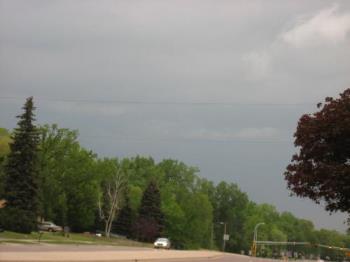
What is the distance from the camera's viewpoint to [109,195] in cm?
9944

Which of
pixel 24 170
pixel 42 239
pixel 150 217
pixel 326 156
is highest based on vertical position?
pixel 24 170

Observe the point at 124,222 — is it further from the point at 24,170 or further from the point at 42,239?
the point at 42,239

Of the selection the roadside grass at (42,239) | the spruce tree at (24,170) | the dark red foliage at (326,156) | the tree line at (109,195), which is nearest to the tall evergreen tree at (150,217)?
the tree line at (109,195)

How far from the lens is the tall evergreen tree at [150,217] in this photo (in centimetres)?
10306

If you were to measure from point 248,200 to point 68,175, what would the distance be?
8696 centimetres

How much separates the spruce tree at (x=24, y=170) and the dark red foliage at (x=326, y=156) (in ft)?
165

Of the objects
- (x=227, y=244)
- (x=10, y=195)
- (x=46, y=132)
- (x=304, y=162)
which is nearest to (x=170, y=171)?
(x=227, y=244)

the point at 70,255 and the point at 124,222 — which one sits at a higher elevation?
the point at 124,222

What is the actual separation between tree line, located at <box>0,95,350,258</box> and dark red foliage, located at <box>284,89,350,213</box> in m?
48.1

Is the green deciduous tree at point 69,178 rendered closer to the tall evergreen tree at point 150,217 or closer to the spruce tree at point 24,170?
the tall evergreen tree at point 150,217

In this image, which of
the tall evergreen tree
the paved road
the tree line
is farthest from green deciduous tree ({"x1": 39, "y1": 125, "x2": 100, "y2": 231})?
the paved road

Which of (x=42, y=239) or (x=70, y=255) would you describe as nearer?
(x=70, y=255)

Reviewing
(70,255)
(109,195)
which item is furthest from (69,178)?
(70,255)

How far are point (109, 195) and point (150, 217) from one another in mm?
11475
